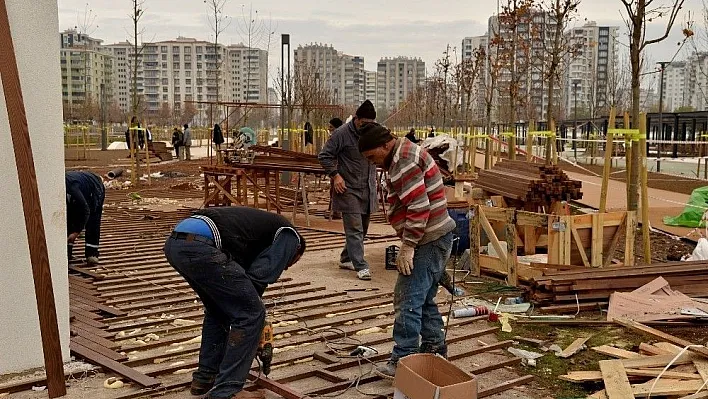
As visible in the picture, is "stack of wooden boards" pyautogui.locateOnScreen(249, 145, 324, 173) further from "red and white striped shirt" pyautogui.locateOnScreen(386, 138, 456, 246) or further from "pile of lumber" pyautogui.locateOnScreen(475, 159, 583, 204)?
"red and white striped shirt" pyautogui.locateOnScreen(386, 138, 456, 246)

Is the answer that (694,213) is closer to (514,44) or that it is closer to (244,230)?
(514,44)

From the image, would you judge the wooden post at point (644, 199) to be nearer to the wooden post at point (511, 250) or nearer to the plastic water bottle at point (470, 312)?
the wooden post at point (511, 250)

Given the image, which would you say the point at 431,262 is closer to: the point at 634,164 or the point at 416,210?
the point at 416,210

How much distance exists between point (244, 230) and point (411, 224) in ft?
4.11

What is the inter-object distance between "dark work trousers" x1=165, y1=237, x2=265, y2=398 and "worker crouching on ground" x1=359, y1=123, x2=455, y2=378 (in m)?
1.22

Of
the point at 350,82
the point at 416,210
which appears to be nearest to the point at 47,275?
the point at 416,210

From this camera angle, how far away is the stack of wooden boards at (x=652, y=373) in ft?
15.4

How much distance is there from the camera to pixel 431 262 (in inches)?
205

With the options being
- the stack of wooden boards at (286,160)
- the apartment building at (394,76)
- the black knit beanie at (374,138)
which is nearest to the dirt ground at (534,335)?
the black knit beanie at (374,138)

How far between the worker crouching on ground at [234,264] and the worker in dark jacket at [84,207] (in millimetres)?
3810

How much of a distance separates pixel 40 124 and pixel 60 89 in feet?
1.07

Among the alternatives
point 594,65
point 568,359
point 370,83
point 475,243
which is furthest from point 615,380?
point 370,83

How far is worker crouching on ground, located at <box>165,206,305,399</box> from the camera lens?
14.0 ft

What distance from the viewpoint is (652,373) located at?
5004 millimetres
